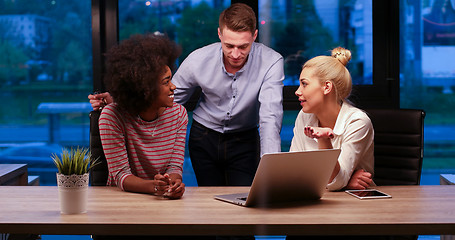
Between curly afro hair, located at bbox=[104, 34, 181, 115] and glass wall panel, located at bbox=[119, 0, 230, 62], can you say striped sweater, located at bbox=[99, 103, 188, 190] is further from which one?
glass wall panel, located at bbox=[119, 0, 230, 62]

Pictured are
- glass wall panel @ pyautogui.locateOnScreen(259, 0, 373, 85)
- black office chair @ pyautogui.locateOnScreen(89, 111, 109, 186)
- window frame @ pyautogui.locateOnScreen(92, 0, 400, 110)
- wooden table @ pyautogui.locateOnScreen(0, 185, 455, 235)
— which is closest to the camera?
wooden table @ pyautogui.locateOnScreen(0, 185, 455, 235)

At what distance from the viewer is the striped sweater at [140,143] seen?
2049 mm

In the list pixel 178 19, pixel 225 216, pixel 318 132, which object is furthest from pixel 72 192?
pixel 178 19

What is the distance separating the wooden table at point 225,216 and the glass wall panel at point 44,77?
6.89 ft

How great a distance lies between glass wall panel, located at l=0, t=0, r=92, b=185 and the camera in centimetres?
384

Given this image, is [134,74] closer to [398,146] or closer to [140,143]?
[140,143]

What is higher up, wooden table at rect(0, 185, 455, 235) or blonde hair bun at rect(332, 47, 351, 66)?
blonde hair bun at rect(332, 47, 351, 66)

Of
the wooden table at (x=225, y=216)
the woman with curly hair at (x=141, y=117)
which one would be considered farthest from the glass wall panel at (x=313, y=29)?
the wooden table at (x=225, y=216)

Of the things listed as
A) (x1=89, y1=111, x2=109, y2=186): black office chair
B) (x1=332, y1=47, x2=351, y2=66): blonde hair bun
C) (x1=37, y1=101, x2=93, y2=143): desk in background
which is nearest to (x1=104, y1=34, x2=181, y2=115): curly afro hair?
(x1=89, y1=111, x2=109, y2=186): black office chair

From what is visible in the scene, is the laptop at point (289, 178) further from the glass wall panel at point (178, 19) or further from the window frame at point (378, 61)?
the glass wall panel at point (178, 19)

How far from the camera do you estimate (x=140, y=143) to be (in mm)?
2127

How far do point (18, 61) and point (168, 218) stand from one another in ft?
9.17

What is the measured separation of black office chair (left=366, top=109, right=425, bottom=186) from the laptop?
0.72 metres

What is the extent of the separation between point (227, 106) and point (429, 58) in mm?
1833
